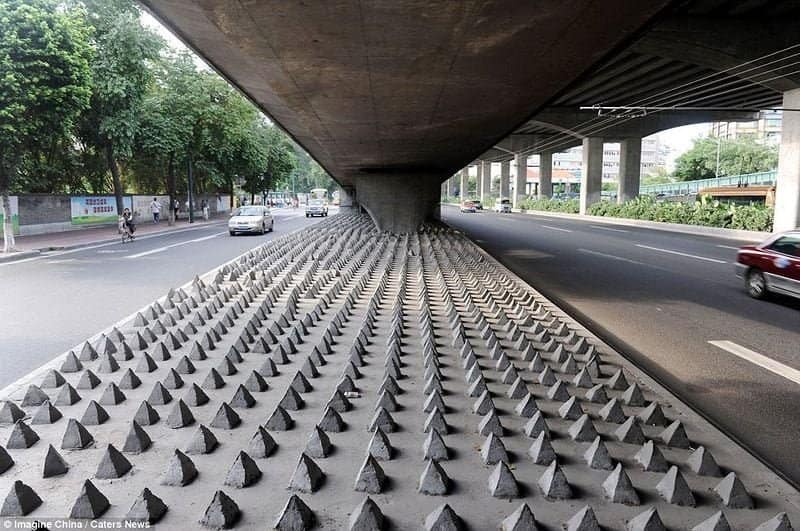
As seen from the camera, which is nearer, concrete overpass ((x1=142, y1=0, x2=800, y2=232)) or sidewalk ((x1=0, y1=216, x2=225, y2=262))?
concrete overpass ((x1=142, y1=0, x2=800, y2=232))

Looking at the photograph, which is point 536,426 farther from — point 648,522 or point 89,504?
point 89,504

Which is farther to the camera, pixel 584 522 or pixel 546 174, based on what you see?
pixel 546 174

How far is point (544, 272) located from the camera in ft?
48.5

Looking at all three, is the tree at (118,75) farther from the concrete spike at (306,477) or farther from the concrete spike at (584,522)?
the concrete spike at (584,522)

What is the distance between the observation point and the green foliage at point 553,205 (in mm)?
56594

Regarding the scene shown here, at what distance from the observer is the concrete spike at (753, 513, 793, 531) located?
2.29m

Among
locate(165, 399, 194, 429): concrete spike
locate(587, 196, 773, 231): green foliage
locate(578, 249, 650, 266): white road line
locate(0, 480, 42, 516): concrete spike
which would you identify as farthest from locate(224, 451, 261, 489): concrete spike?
locate(587, 196, 773, 231): green foliage

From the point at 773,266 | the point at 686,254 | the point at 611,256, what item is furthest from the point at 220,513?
the point at 686,254

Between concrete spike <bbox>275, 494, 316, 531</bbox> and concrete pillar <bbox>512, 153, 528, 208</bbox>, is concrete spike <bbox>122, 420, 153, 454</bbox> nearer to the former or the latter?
concrete spike <bbox>275, 494, 316, 531</bbox>

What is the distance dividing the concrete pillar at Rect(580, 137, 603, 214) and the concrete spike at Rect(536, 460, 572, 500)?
53.3 meters

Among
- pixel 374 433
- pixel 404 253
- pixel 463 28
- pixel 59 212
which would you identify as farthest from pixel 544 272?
pixel 59 212

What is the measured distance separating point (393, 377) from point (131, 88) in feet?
93.1

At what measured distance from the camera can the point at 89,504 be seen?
2.43 m

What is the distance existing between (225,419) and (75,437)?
0.81 m
